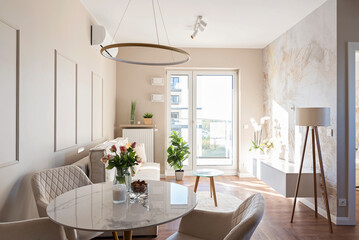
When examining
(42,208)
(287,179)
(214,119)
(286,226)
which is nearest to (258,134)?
(214,119)

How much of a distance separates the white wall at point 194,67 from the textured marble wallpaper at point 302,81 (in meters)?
0.26

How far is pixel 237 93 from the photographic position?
5.59 metres

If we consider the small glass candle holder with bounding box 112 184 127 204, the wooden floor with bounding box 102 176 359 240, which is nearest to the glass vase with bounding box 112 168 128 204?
the small glass candle holder with bounding box 112 184 127 204

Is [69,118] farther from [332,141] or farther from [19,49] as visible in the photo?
[332,141]

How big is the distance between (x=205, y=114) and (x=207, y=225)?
396cm

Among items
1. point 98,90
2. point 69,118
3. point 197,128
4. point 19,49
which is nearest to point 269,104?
point 197,128

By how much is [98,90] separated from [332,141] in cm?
339

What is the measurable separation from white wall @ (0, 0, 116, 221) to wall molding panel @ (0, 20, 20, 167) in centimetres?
5

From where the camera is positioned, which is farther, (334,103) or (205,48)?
(205,48)

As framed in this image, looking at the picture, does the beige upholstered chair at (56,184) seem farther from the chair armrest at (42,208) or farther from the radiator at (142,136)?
the radiator at (142,136)

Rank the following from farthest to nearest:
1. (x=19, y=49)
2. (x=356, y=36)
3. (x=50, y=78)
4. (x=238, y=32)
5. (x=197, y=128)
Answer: (x=197, y=128) < (x=238, y=32) < (x=356, y=36) < (x=50, y=78) < (x=19, y=49)

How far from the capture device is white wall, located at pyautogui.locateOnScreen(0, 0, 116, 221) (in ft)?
6.06

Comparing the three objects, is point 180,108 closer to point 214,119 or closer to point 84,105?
point 214,119

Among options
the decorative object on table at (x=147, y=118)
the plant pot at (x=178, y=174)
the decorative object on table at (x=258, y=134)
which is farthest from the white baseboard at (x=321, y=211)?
the decorative object on table at (x=147, y=118)
